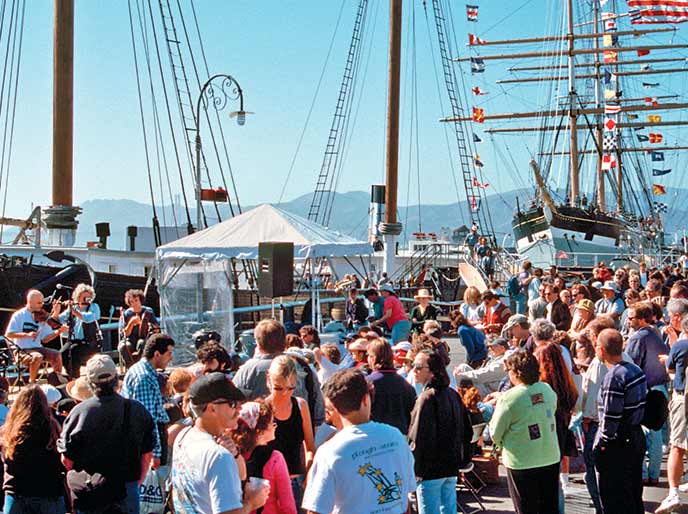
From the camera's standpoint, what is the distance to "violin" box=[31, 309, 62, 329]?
10.9 meters

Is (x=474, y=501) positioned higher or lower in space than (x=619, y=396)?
lower

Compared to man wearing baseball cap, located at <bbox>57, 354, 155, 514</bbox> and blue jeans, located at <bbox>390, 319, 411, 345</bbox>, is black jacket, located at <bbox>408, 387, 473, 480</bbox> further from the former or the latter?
blue jeans, located at <bbox>390, 319, 411, 345</bbox>

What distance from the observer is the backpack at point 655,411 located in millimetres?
6020

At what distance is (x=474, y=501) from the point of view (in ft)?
23.6

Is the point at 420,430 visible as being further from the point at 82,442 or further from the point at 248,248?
the point at 248,248

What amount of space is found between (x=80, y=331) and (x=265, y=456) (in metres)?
7.90

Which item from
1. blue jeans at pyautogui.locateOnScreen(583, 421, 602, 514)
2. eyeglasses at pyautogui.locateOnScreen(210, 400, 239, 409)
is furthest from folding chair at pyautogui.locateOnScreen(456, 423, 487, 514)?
eyeglasses at pyautogui.locateOnScreen(210, 400, 239, 409)

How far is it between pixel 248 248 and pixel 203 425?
29.9 feet

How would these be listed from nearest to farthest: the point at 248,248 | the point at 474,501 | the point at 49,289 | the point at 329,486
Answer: the point at 329,486
the point at 474,501
the point at 248,248
the point at 49,289

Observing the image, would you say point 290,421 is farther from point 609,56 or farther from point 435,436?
point 609,56

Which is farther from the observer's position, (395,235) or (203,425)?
(395,235)

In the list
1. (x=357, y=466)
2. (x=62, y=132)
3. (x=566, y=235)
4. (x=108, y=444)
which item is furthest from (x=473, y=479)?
(x=566, y=235)

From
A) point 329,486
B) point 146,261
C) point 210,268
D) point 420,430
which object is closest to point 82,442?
point 329,486

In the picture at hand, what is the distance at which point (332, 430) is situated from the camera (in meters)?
5.95
